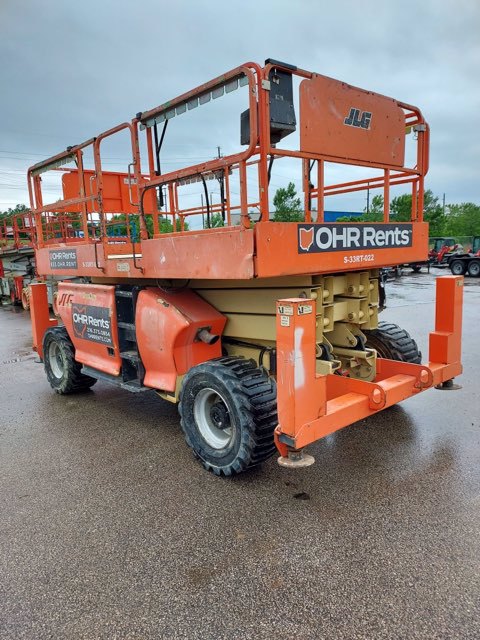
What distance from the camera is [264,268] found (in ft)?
9.72

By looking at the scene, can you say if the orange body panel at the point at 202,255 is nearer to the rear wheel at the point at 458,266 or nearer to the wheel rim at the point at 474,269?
the wheel rim at the point at 474,269

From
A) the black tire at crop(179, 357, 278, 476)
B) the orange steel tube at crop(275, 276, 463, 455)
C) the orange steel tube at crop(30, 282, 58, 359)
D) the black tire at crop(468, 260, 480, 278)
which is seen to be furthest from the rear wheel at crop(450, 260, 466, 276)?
the black tire at crop(179, 357, 278, 476)

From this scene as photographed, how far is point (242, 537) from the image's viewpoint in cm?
288

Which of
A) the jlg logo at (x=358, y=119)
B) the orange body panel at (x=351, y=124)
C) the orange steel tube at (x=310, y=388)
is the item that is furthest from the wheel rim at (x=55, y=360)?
the jlg logo at (x=358, y=119)

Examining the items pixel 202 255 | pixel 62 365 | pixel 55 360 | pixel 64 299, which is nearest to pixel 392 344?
pixel 202 255

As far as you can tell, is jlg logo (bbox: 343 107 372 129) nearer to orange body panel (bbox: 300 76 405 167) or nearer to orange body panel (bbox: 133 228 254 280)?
orange body panel (bbox: 300 76 405 167)

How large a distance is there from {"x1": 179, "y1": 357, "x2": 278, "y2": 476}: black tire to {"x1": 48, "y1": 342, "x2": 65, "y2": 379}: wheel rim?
282 centimetres

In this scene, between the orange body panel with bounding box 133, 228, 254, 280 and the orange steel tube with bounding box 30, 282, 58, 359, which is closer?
the orange body panel with bounding box 133, 228, 254, 280

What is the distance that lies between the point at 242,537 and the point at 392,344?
8.47 feet

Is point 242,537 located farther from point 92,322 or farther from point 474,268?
point 474,268

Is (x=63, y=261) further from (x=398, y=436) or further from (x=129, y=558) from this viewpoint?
(x=398, y=436)

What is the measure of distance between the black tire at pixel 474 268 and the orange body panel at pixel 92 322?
76.0 feet

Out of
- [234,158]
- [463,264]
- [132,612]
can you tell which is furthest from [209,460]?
[463,264]

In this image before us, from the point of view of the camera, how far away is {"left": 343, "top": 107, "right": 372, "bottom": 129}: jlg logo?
343 cm
